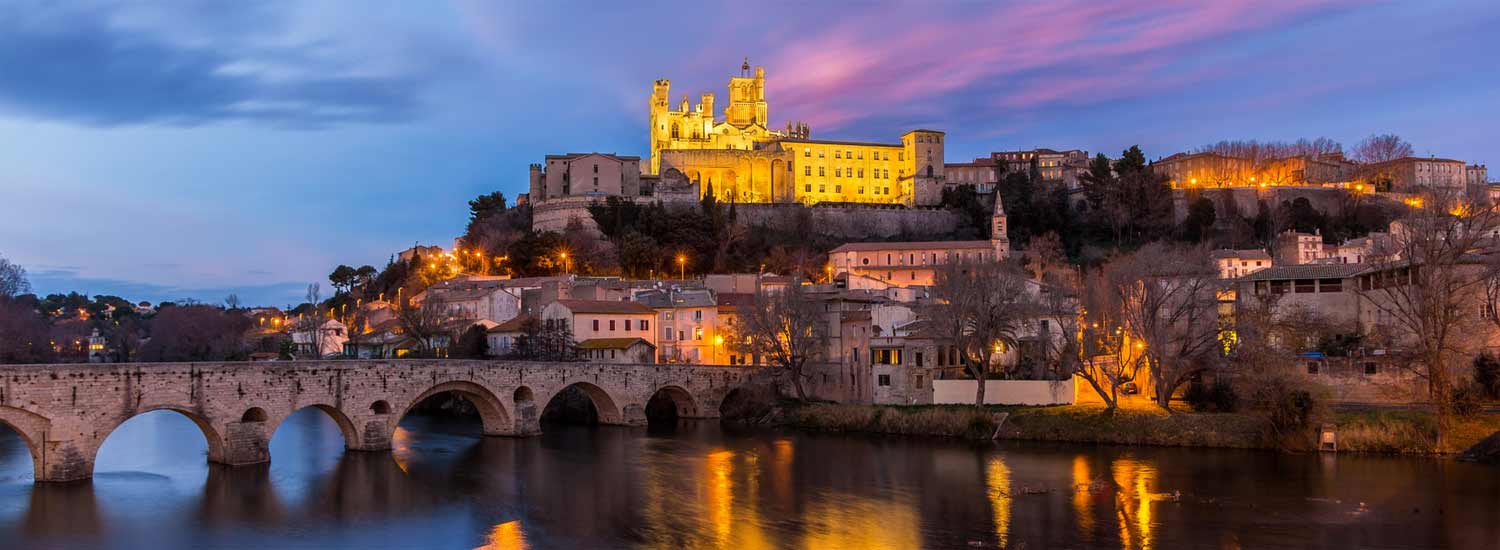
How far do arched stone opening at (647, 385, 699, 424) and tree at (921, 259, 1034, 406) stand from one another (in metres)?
→ 10.8

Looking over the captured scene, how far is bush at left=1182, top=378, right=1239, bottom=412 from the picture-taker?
36562 millimetres

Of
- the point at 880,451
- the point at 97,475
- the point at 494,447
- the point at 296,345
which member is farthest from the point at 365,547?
the point at 296,345

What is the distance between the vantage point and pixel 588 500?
91.6 feet

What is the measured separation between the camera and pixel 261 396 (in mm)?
30609

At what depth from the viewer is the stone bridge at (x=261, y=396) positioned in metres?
26.7

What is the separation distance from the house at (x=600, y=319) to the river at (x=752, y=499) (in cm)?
1291

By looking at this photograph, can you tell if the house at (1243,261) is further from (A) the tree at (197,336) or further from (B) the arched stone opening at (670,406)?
(A) the tree at (197,336)

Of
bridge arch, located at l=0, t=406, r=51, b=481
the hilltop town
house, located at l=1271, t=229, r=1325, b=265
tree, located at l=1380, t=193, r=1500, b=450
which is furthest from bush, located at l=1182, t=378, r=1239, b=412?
house, located at l=1271, t=229, r=1325, b=265

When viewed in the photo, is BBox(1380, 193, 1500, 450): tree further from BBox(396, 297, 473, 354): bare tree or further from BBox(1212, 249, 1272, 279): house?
BBox(396, 297, 473, 354): bare tree

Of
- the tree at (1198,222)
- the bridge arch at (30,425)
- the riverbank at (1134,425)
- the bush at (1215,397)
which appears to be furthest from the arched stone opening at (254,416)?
the tree at (1198,222)

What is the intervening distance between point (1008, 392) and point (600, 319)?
19.2m

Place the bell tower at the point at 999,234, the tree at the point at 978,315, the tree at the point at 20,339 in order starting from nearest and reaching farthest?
the tree at the point at 978,315 < the tree at the point at 20,339 < the bell tower at the point at 999,234

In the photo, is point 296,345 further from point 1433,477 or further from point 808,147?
point 1433,477

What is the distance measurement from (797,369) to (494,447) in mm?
13153
